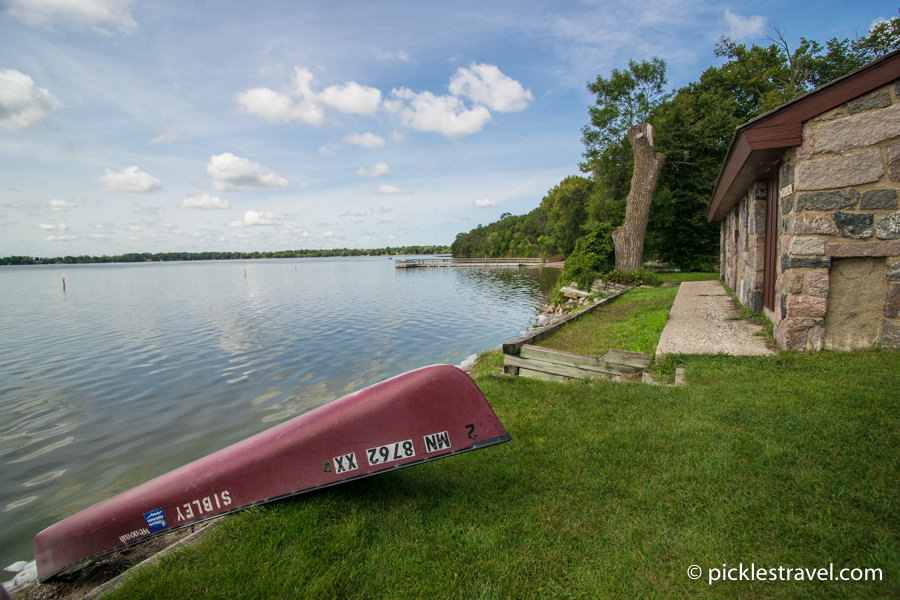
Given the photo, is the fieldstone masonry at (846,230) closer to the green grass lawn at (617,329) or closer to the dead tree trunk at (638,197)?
the green grass lawn at (617,329)

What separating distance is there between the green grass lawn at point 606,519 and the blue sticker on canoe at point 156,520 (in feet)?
1.18

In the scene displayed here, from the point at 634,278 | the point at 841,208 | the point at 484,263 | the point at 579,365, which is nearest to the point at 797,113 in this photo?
the point at 841,208

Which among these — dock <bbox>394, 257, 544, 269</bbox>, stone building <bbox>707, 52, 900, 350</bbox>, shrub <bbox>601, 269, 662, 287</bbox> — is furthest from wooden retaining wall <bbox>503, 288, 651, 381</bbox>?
dock <bbox>394, 257, 544, 269</bbox>

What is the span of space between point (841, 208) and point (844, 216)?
0.32 feet

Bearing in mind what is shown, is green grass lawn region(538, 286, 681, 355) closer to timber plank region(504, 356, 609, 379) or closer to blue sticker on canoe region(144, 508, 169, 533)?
timber plank region(504, 356, 609, 379)

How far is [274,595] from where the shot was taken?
2072mm

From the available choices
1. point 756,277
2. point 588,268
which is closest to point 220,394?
point 756,277

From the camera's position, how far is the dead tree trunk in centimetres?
1883

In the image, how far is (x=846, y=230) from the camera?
185 inches

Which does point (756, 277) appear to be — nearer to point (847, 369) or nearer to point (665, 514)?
point (847, 369)

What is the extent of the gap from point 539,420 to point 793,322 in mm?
3542

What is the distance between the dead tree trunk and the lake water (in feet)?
18.8

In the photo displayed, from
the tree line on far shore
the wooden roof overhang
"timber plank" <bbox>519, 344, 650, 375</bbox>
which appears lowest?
"timber plank" <bbox>519, 344, 650, 375</bbox>

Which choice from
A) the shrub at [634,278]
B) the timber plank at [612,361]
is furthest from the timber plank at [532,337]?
the shrub at [634,278]
